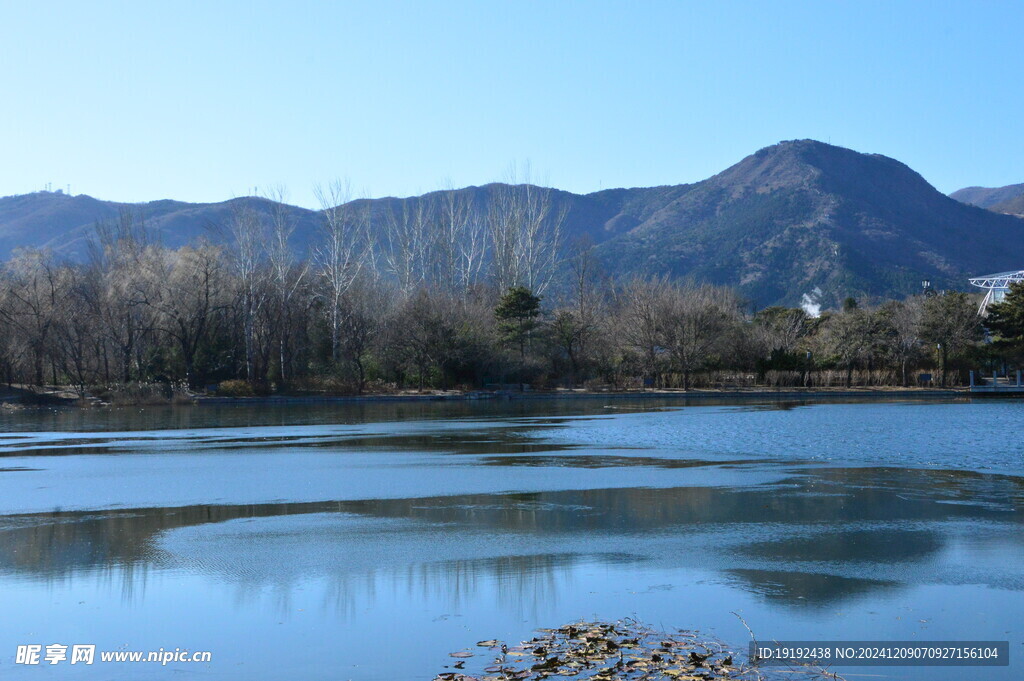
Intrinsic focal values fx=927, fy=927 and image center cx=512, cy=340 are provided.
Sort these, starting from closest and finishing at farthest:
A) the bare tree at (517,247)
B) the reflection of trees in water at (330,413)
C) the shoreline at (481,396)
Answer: the reflection of trees in water at (330,413) → the shoreline at (481,396) → the bare tree at (517,247)

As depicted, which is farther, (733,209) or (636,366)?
(733,209)

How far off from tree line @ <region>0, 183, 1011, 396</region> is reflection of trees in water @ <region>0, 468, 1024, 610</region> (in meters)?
38.0

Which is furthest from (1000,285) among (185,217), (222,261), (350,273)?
(185,217)

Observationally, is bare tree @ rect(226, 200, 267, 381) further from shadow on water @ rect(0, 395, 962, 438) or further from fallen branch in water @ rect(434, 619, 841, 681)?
fallen branch in water @ rect(434, 619, 841, 681)

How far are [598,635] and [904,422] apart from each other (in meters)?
23.7

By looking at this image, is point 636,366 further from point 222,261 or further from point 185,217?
point 185,217

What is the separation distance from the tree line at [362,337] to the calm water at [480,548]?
30.4 m

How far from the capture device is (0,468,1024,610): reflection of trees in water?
866 centimetres

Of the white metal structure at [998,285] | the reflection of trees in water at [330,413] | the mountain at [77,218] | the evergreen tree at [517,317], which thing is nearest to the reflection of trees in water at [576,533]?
the reflection of trees in water at [330,413]

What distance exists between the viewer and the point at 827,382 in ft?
175

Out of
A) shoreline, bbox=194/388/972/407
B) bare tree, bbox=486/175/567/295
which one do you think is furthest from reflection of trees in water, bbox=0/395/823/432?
bare tree, bbox=486/175/567/295

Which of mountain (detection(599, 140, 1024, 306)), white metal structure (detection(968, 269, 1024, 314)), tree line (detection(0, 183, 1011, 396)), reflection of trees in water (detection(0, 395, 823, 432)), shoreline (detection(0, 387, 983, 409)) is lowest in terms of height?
reflection of trees in water (detection(0, 395, 823, 432))

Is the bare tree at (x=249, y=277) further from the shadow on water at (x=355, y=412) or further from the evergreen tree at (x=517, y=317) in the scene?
the evergreen tree at (x=517, y=317)

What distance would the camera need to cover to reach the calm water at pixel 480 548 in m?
7.04
